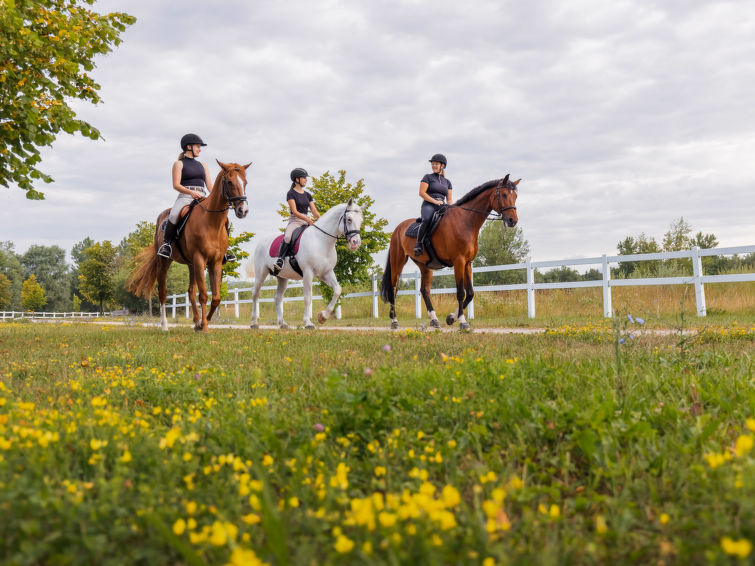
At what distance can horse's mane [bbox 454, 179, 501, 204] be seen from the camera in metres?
9.74

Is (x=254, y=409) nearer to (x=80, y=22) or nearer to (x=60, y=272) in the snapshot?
(x=80, y=22)

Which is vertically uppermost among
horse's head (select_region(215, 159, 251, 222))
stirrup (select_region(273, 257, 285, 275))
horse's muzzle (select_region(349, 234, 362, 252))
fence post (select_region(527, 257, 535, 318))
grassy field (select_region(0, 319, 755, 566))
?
horse's head (select_region(215, 159, 251, 222))

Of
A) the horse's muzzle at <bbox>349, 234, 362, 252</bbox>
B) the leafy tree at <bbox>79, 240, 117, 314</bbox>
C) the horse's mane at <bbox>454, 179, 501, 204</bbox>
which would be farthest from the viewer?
the leafy tree at <bbox>79, 240, 117, 314</bbox>

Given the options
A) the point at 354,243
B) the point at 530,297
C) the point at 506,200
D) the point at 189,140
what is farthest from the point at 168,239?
the point at 530,297

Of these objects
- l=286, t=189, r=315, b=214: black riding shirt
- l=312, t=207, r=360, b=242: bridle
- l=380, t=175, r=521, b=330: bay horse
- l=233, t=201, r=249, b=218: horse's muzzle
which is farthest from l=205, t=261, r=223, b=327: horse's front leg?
l=380, t=175, r=521, b=330: bay horse

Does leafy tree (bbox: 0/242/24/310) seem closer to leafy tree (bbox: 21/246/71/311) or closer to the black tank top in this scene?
leafy tree (bbox: 21/246/71/311)

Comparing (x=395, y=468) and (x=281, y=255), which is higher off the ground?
(x=281, y=255)

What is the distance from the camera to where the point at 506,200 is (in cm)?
→ 949

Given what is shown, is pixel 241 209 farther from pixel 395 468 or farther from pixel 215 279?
pixel 395 468

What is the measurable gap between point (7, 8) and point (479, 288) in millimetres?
13588

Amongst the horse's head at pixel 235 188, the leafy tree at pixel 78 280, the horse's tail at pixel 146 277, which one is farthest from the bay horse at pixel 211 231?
Result: the leafy tree at pixel 78 280

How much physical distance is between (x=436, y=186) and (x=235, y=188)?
13.5 feet

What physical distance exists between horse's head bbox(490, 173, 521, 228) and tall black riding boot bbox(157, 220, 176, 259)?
20.6 ft

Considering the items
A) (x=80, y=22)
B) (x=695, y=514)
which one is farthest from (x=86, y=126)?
(x=695, y=514)
